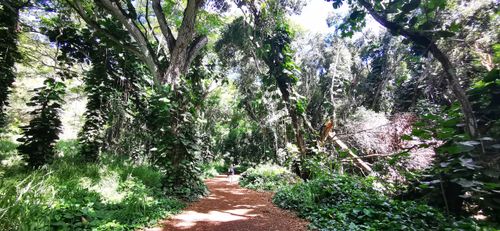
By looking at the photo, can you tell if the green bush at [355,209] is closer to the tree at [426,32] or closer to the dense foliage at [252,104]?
the dense foliage at [252,104]

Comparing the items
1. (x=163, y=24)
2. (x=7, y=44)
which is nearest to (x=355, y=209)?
(x=163, y=24)

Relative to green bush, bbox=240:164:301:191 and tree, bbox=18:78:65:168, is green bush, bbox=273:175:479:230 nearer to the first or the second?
green bush, bbox=240:164:301:191

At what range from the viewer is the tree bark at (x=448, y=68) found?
1.97m

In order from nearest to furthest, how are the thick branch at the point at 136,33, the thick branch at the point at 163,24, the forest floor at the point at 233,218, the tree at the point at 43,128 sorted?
1. the forest floor at the point at 233,218
2. the tree at the point at 43,128
3. the thick branch at the point at 136,33
4. the thick branch at the point at 163,24

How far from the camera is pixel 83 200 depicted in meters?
4.57

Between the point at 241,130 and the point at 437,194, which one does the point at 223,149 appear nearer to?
the point at 241,130

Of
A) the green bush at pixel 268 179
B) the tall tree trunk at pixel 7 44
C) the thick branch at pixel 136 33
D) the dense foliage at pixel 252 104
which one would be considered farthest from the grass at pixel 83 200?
the green bush at pixel 268 179

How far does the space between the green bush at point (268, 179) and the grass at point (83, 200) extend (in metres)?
4.54

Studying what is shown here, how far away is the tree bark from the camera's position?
1973mm

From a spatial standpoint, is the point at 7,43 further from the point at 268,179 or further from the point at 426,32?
the point at 268,179

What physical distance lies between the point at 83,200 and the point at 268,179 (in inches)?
301

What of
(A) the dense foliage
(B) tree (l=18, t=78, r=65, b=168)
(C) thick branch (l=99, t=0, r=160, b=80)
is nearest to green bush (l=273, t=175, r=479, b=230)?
(A) the dense foliage

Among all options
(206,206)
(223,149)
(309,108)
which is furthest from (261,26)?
(223,149)

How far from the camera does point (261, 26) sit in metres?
8.65
